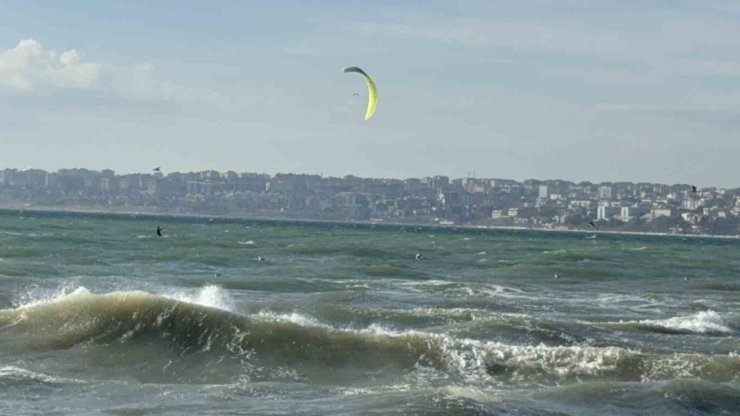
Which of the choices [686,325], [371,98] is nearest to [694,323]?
[686,325]

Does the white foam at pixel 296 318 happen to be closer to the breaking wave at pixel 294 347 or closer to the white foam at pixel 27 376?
the breaking wave at pixel 294 347

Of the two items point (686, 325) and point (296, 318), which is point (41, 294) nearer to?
point (296, 318)

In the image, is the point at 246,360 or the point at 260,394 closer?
the point at 260,394

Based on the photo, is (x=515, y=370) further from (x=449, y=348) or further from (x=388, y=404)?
(x=388, y=404)

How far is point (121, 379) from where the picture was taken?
21.6 metres

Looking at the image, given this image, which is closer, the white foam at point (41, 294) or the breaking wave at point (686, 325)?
the breaking wave at point (686, 325)

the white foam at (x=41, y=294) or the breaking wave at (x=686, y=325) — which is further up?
the breaking wave at (x=686, y=325)

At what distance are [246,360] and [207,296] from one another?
33.0ft

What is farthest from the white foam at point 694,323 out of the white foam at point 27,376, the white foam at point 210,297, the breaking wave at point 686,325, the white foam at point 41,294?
the white foam at point 27,376

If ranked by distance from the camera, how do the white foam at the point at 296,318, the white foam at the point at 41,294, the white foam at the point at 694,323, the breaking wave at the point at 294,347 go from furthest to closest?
the white foam at the point at 41,294 → the white foam at the point at 694,323 → the white foam at the point at 296,318 → the breaking wave at the point at 294,347

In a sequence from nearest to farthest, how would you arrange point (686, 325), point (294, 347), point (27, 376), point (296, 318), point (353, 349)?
1. point (27, 376)
2. point (353, 349)
3. point (294, 347)
4. point (296, 318)
5. point (686, 325)

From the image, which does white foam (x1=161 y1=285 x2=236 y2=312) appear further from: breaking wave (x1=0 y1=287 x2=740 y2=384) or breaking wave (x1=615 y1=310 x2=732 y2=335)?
breaking wave (x1=615 y1=310 x2=732 y2=335)

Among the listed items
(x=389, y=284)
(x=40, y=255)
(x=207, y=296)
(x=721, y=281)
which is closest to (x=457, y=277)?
(x=389, y=284)

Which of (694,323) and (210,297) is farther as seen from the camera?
(210,297)
